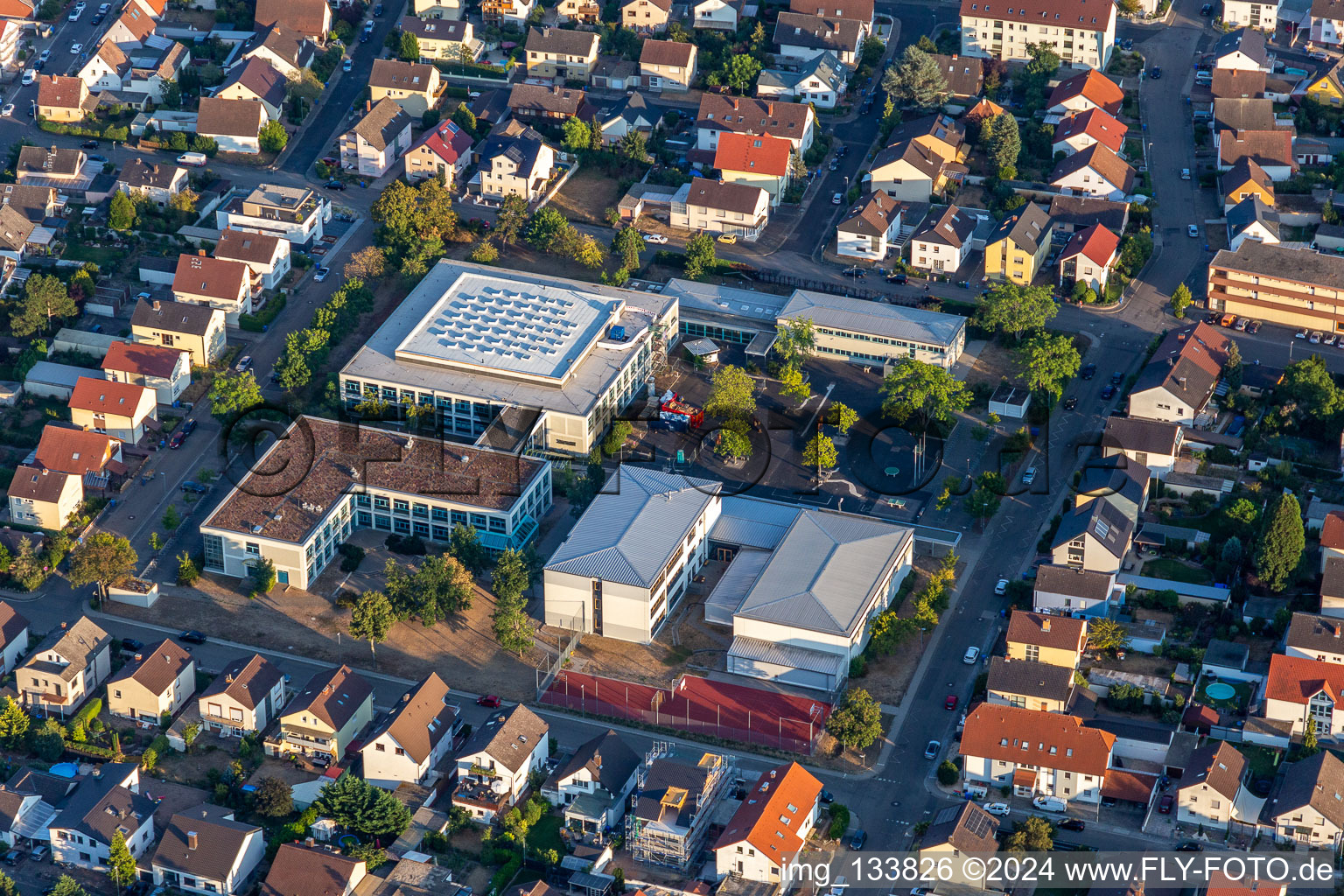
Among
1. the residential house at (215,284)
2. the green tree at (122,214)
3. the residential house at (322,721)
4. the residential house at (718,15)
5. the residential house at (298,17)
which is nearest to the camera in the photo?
the residential house at (322,721)

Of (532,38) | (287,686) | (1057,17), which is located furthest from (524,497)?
(1057,17)

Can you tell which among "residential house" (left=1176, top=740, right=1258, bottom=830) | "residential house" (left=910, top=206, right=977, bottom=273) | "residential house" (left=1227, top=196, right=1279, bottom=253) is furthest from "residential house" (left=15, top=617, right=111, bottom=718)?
"residential house" (left=1227, top=196, right=1279, bottom=253)

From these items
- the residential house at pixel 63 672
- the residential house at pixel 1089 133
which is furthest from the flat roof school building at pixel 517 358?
the residential house at pixel 1089 133

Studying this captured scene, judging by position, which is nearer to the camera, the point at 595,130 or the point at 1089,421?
the point at 1089,421

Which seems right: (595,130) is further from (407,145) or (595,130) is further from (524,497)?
(524,497)

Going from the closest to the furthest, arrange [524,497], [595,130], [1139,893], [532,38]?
[1139,893] < [524,497] < [595,130] < [532,38]

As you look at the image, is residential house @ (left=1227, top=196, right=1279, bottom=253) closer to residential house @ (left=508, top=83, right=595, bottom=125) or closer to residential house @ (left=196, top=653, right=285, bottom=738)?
residential house @ (left=508, top=83, right=595, bottom=125)

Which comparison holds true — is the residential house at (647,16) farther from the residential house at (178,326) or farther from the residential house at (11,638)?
the residential house at (11,638)
